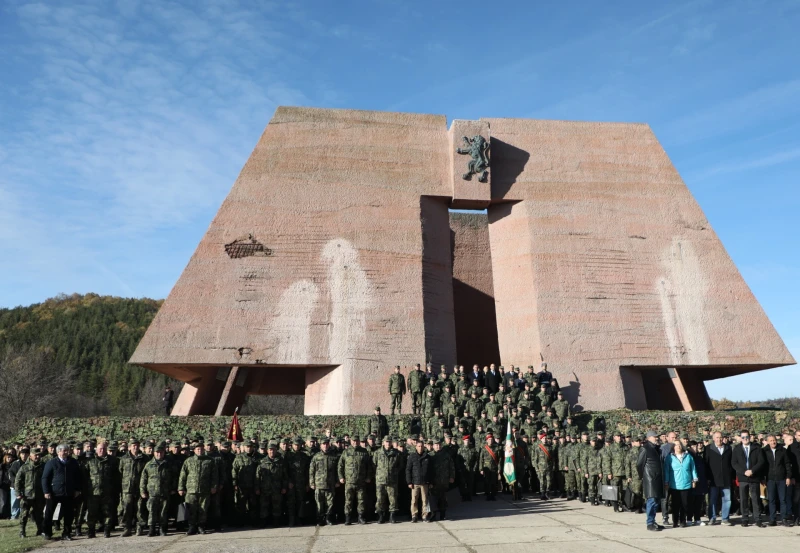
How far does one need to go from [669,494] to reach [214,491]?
6.53 meters

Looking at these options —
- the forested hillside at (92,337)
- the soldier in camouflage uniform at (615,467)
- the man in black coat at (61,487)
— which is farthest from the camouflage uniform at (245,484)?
the forested hillside at (92,337)

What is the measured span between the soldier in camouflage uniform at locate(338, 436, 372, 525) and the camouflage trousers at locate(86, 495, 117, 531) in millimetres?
3326

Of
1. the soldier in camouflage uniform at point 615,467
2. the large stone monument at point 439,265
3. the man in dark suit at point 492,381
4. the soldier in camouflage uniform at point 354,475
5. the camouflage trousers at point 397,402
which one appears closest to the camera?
the soldier in camouflage uniform at point 354,475

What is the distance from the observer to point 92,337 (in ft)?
217

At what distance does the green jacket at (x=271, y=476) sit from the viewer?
10195mm

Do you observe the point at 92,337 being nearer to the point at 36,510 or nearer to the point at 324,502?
the point at 36,510

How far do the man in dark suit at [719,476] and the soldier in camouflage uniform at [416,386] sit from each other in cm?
923

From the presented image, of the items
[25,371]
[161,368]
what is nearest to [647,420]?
[161,368]

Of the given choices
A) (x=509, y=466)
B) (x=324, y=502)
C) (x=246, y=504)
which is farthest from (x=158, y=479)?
(x=509, y=466)

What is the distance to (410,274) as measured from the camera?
21.2m

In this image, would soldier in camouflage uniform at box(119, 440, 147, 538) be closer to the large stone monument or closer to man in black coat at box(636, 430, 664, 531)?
man in black coat at box(636, 430, 664, 531)

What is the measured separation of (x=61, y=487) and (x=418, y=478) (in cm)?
507

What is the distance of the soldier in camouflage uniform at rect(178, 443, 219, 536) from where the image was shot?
970cm

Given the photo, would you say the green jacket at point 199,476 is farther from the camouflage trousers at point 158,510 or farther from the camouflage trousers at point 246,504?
the camouflage trousers at point 246,504
